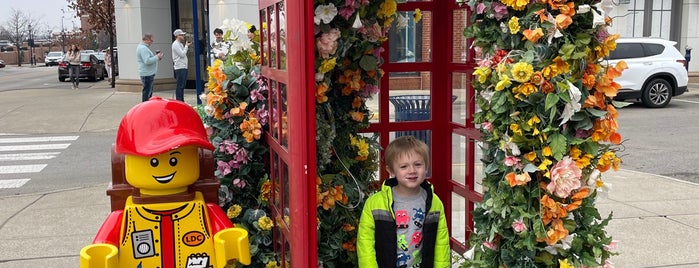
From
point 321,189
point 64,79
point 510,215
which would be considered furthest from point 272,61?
point 64,79

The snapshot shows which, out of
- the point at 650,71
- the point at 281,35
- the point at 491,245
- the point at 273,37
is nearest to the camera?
the point at 281,35

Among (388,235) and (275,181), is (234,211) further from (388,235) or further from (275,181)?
(388,235)

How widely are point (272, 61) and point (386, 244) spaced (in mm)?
957

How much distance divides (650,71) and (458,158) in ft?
41.8

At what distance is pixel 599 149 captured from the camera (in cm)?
240

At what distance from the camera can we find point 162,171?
2709mm

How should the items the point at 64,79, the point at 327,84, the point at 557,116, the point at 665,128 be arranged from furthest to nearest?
the point at 64,79
the point at 665,128
the point at 327,84
the point at 557,116

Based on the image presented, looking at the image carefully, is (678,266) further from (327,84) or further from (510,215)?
(327,84)

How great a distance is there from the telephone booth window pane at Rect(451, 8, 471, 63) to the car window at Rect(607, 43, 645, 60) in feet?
41.1

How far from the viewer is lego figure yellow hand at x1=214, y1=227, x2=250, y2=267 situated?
2701mm

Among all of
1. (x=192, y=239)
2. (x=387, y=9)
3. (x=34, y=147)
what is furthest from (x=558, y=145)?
(x=34, y=147)

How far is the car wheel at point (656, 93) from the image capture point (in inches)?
A: 573

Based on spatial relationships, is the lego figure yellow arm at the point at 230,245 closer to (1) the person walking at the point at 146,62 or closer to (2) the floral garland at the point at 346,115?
(2) the floral garland at the point at 346,115

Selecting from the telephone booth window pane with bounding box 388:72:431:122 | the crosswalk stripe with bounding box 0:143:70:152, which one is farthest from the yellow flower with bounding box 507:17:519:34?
the crosswalk stripe with bounding box 0:143:70:152
